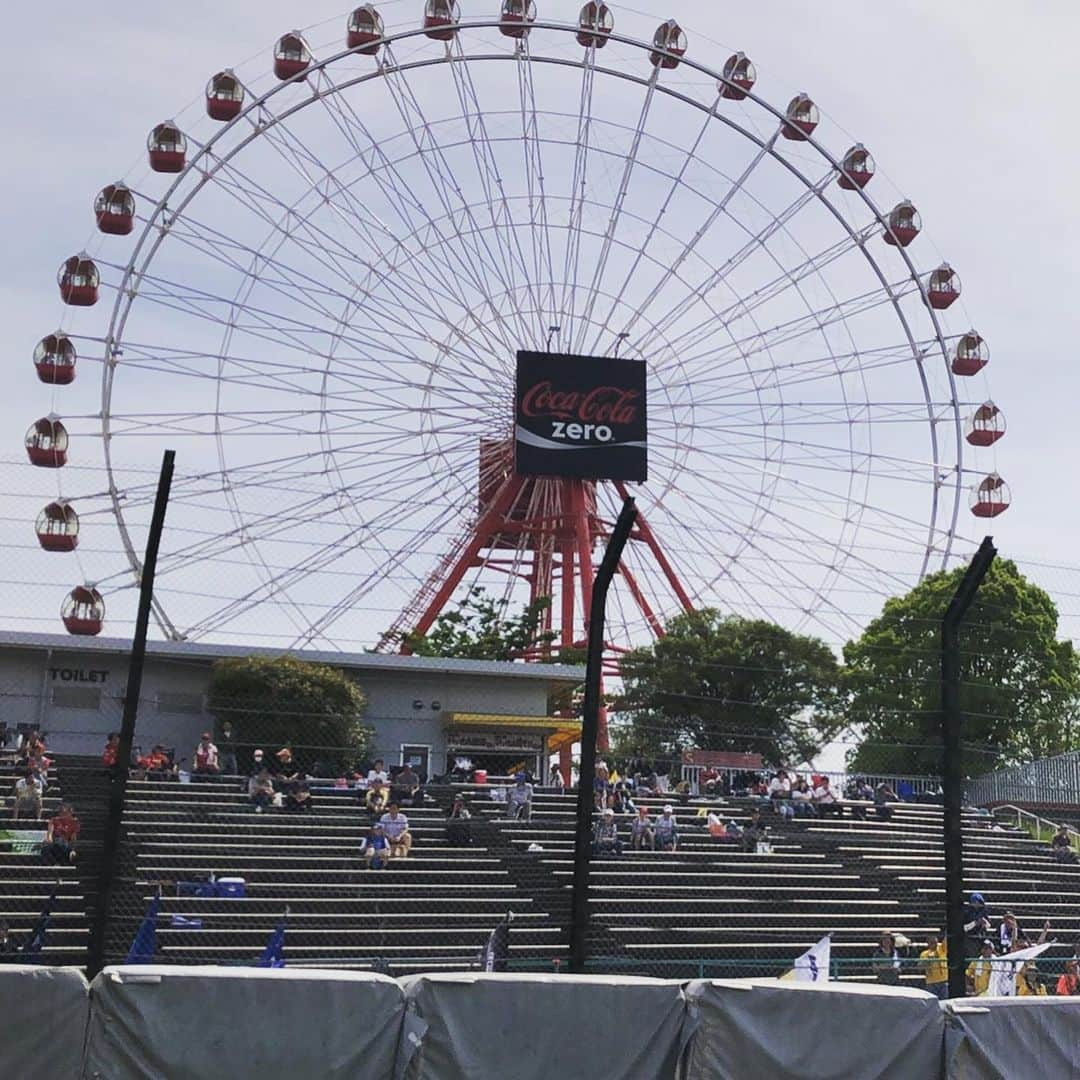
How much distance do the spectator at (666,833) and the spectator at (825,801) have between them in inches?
107

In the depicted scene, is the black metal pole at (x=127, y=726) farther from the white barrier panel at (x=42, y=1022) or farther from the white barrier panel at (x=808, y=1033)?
the white barrier panel at (x=808, y=1033)

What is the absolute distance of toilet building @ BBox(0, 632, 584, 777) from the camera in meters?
27.3

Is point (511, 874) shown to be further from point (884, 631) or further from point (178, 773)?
point (884, 631)

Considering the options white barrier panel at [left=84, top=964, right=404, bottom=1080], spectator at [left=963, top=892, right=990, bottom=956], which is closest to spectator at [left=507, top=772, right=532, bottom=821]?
spectator at [left=963, top=892, right=990, bottom=956]

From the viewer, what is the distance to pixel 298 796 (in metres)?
19.8

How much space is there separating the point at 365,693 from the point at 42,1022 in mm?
20315

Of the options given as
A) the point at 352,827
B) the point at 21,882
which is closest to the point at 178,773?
the point at 352,827

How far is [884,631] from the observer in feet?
146

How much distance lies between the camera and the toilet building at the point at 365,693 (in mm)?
27266

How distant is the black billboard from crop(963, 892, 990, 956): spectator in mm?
16042

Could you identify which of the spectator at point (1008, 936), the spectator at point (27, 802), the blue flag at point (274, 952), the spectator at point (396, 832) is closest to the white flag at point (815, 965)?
the spectator at point (1008, 936)

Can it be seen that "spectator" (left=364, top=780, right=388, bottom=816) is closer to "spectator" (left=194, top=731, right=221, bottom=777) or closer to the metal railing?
"spectator" (left=194, top=731, right=221, bottom=777)

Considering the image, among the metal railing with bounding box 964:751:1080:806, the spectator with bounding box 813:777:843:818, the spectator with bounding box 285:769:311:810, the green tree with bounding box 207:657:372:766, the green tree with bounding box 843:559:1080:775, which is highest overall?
the green tree with bounding box 843:559:1080:775

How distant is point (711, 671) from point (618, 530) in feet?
105
